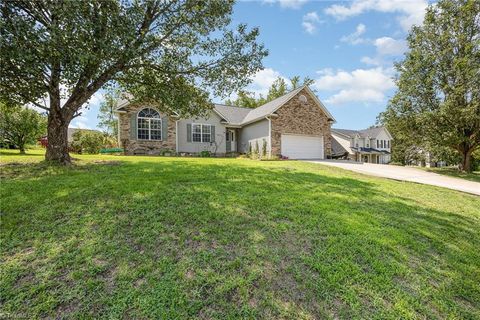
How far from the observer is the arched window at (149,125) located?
1661cm

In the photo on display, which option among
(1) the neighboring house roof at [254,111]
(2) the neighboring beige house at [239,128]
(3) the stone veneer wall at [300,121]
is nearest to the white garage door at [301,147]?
(2) the neighboring beige house at [239,128]

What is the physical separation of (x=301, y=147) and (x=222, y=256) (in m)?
16.8

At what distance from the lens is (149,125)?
666 inches

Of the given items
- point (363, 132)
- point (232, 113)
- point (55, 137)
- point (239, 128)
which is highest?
point (232, 113)

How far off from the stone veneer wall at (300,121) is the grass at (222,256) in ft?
41.6

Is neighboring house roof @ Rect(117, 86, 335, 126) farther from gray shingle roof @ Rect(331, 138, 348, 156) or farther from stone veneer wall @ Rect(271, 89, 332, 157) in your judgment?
gray shingle roof @ Rect(331, 138, 348, 156)

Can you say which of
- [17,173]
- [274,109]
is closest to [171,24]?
[17,173]

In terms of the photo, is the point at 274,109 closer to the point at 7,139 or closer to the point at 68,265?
the point at 68,265

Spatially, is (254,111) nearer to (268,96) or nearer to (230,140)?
(230,140)

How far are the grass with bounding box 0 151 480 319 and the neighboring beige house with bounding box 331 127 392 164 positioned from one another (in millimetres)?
26178

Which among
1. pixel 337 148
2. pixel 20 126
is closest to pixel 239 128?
pixel 337 148

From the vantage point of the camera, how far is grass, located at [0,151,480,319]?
235cm

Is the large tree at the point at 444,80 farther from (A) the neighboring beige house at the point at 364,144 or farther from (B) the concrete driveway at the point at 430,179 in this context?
(A) the neighboring beige house at the point at 364,144

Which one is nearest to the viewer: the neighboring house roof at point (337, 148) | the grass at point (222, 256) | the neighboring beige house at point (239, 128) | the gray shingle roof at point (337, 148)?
the grass at point (222, 256)
